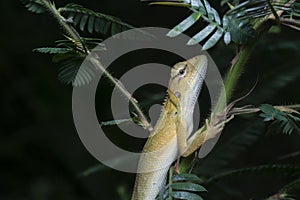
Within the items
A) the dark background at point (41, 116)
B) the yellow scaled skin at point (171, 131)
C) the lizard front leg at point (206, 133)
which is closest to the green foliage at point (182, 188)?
the lizard front leg at point (206, 133)

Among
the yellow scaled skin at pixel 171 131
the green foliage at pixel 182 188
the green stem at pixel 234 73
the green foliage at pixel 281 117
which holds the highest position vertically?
the green stem at pixel 234 73

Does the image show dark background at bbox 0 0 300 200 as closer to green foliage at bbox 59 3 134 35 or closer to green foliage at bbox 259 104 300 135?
green foliage at bbox 59 3 134 35

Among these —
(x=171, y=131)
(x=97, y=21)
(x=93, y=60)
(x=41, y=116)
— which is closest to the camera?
(x=93, y=60)

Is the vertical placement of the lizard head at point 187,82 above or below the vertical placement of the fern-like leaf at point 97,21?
below

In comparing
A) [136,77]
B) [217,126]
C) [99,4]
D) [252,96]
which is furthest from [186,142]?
[99,4]

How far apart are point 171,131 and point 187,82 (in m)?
0.14

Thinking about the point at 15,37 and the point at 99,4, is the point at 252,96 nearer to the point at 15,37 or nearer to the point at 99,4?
the point at 99,4

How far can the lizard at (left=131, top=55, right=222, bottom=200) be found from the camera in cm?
135

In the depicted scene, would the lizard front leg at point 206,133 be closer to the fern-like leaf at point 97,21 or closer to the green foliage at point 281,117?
the green foliage at point 281,117

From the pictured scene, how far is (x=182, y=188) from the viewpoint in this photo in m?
0.99

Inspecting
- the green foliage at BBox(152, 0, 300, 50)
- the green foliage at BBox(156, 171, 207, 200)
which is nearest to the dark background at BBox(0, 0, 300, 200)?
the green foliage at BBox(156, 171, 207, 200)

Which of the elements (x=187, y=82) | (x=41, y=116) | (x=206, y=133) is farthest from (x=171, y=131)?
(x=41, y=116)

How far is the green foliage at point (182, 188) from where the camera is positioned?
0.99 meters

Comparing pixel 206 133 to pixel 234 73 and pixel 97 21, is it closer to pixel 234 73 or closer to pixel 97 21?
pixel 234 73
